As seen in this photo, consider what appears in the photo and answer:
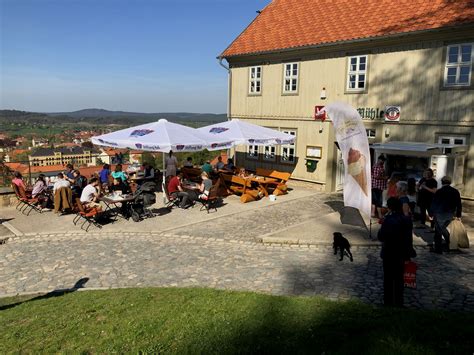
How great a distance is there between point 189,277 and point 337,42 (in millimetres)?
11941

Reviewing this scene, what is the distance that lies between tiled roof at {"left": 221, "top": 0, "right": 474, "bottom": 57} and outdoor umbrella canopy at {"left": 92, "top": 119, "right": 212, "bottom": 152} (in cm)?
705

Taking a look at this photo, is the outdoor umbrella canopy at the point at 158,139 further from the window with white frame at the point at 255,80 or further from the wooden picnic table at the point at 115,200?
the window with white frame at the point at 255,80

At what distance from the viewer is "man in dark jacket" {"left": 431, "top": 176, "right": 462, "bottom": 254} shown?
855cm

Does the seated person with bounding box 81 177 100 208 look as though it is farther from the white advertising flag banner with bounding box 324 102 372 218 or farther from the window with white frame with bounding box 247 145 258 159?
the window with white frame with bounding box 247 145 258 159

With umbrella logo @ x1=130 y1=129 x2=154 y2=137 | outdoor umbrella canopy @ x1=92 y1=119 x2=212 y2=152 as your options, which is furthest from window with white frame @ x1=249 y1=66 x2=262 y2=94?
umbrella logo @ x1=130 y1=129 x2=154 y2=137

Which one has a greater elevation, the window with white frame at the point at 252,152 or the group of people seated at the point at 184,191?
the window with white frame at the point at 252,152

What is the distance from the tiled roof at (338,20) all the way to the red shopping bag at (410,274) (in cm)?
Result: 959

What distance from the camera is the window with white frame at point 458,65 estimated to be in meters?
12.9

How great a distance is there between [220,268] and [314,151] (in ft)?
33.9

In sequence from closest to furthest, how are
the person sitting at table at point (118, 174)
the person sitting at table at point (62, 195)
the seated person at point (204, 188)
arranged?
1. the person sitting at table at point (62, 195)
2. the seated person at point (204, 188)
3. the person sitting at table at point (118, 174)

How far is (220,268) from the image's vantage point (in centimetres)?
830

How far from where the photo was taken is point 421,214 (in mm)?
11172

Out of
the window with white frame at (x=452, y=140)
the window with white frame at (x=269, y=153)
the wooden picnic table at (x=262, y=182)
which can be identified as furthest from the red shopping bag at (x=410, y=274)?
the window with white frame at (x=269, y=153)

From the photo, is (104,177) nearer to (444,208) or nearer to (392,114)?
(392,114)
